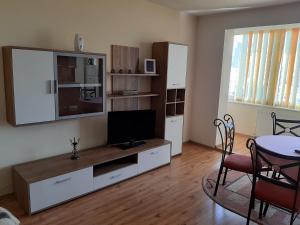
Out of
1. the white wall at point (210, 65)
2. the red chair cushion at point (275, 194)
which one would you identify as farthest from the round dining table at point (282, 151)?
the white wall at point (210, 65)

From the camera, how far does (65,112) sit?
2.61 m

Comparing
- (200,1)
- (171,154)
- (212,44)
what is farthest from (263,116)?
(200,1)

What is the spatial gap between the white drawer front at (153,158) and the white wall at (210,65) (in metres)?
1.29

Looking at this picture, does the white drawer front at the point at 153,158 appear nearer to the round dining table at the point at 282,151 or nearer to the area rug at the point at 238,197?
the area rug at the point at 238,197

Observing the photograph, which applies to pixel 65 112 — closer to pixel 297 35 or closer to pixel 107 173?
pixel 107 173

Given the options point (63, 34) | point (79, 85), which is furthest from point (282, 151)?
point (63, 34)

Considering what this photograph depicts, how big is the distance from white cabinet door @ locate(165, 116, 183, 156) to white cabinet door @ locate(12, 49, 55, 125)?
1.89m

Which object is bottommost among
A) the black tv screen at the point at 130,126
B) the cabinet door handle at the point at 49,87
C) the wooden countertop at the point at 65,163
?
the wooden countertop at the point at 65,163

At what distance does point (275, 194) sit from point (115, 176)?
1.78 m

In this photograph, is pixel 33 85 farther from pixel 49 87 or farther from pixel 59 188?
pixel 59 188

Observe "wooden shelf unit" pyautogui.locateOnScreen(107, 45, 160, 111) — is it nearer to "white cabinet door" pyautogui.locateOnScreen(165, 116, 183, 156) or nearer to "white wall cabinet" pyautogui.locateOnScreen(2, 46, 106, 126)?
"white wall cabinet" pyautogui.locateOnScreen(2, 46, 106, 126)

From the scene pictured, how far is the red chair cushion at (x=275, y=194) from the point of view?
1.92 m

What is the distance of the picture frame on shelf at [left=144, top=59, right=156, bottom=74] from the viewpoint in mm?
3508

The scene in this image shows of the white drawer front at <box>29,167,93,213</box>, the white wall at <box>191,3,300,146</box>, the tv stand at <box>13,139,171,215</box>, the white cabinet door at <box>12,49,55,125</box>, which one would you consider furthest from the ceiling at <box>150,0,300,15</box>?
the white drawer front at <box>29,167,93,213</box>
